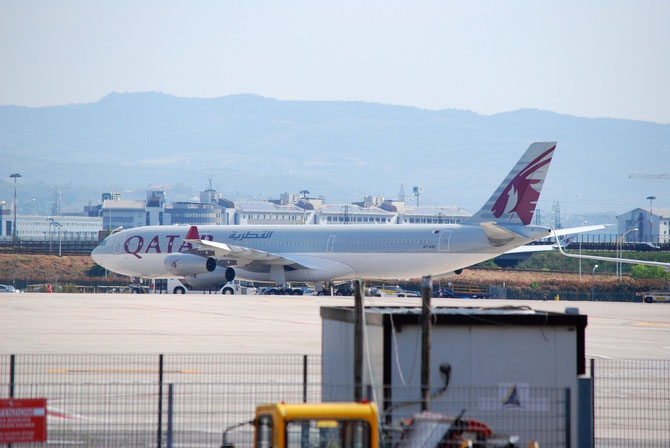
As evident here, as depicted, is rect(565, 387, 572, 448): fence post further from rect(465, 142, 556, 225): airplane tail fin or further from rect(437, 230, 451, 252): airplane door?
rect(437, 230, 451, 252): airplane door

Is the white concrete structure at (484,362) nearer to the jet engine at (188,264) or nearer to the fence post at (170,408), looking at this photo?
the fence post at (170,408)

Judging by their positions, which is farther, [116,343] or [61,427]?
[116,343]

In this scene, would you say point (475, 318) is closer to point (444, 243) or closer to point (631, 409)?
point (631, 409)

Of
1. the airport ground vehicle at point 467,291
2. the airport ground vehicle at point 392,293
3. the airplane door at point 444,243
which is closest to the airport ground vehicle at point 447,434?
the airplane door at point 444,243

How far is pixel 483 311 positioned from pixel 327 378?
2.08 metres

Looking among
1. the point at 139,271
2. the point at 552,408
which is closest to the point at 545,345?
the point at 552,408

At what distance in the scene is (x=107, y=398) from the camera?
50.6 ft

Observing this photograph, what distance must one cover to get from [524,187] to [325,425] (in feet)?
148

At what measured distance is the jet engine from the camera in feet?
196

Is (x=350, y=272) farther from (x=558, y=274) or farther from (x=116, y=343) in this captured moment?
(x=558, y=274)

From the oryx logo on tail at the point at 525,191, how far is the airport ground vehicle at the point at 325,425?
44.4 m

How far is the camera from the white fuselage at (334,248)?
54875 millimetres

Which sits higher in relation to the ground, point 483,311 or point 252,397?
point 483,311

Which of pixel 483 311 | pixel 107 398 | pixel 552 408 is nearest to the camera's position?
pixel 552 408
